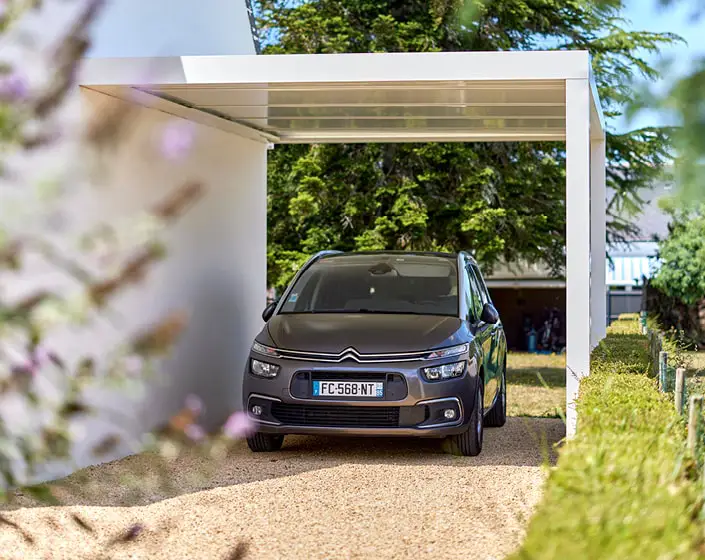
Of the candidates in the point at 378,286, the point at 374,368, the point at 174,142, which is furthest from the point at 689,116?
the point at 378,286

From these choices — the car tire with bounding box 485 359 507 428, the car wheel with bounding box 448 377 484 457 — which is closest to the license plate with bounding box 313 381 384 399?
the car wheel with bounding box 448 377 484 457

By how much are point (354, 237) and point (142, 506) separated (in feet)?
55.7

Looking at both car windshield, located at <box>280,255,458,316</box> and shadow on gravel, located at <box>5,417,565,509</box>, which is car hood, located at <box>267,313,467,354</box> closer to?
car windshield, located at <box>280,255,458,316</box>

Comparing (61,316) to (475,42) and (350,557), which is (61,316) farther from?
(475,42)

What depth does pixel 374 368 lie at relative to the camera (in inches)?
358

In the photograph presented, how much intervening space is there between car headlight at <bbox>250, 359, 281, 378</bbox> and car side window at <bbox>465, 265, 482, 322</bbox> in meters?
1.89

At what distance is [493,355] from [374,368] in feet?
6.98

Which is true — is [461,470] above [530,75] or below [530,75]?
below

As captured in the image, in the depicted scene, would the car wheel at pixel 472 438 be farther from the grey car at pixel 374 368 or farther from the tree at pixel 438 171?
the tree at pixel 438 171

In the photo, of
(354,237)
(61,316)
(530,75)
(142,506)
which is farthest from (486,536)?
(354,237)

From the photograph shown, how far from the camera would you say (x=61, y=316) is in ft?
7.23

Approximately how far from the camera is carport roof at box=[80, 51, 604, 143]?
29.8 ft

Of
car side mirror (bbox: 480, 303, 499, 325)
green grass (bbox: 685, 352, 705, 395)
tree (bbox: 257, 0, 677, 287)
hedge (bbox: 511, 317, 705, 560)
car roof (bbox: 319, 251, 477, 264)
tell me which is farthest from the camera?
tree (bbox: 257, 0, 677, 287)

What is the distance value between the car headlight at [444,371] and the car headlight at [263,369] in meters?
1.20
